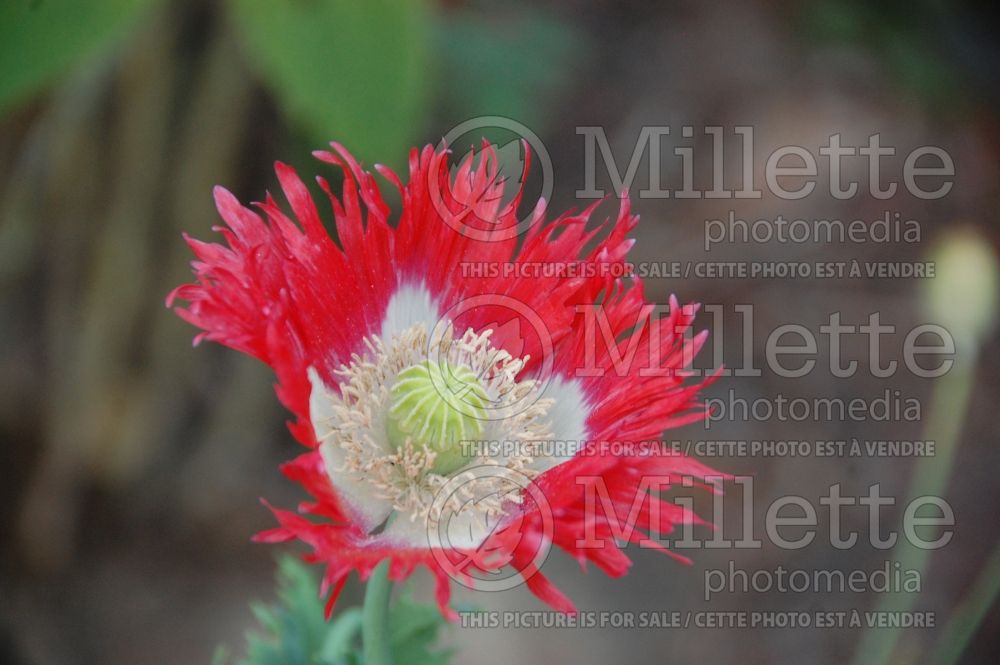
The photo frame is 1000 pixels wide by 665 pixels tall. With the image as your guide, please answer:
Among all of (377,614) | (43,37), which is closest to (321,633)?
(377,614)

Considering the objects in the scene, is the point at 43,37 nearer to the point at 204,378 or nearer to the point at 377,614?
the point at 204,378

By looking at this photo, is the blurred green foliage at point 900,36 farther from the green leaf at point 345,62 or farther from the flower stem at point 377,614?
the flower stem at point 377,614

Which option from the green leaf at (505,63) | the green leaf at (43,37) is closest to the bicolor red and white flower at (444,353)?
the green leaf at (43,37)

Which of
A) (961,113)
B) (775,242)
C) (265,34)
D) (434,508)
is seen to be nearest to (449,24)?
(265,34)

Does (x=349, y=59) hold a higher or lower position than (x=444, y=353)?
higher

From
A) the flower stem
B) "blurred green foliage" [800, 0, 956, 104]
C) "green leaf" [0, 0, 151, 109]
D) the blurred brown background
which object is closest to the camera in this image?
the flower stem

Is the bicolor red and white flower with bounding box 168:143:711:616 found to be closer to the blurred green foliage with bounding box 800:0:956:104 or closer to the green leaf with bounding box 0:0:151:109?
the green leaf with bounding box 0:0:151:109

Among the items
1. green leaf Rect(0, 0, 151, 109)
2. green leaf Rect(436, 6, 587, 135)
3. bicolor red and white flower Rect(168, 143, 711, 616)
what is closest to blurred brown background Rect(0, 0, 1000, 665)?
green leaf Rect(436, 6, 587, 135)
